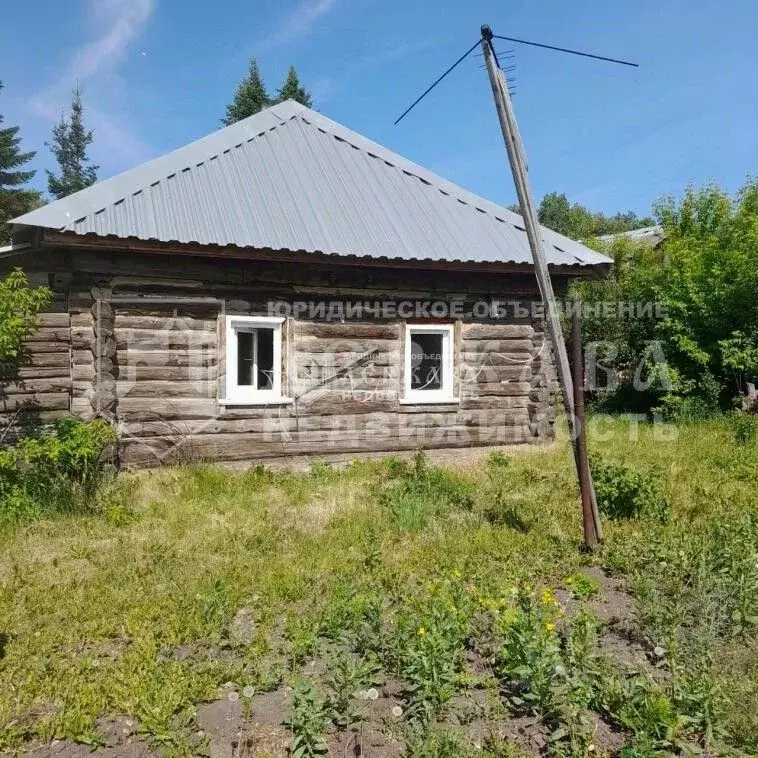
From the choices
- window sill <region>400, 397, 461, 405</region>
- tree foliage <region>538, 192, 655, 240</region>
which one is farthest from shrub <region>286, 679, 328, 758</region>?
tree foliage <region>538, 192, 655, 240</region>

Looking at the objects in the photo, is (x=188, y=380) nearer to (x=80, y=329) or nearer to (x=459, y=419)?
(x=80, y=329)

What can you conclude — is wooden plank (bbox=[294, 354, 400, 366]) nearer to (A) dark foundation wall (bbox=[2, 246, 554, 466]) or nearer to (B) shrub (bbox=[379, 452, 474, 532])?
(A) dark foundation wall (bbox=[2, 246, 554, 466])

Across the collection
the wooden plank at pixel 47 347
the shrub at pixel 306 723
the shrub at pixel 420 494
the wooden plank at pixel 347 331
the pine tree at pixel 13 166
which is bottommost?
the shrub at pixel 306 723

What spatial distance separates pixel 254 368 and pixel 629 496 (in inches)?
197

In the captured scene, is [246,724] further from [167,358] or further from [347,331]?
[347,331]

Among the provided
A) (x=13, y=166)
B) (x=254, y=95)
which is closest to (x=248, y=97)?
(x=254, y=95)

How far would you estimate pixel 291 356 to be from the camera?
8117 mm

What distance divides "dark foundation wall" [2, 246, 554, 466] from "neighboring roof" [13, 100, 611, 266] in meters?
0.41

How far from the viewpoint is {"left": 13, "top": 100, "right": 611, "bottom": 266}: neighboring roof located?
7.45 metres

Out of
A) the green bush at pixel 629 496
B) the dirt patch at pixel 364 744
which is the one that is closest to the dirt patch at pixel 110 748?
the dirt patch at pixel 364 744

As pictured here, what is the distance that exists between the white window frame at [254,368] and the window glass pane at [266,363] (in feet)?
0.44

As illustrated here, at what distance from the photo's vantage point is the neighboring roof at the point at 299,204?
7.45 meters

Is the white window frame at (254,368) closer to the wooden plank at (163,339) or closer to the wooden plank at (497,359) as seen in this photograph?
the wooden plank at (163,339)

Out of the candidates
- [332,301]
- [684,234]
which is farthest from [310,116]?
[684,234]
